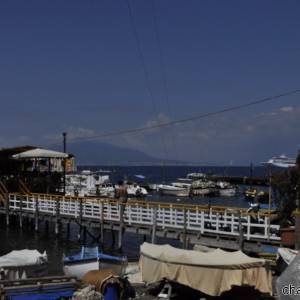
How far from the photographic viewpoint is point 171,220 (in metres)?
30.0

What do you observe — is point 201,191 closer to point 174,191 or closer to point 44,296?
point 174,191

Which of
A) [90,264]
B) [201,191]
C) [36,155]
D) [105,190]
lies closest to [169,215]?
[90,264]

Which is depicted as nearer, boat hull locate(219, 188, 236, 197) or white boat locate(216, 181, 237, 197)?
boat hull locate(219, 188, 236, 197)

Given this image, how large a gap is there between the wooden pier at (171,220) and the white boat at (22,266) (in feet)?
28.2

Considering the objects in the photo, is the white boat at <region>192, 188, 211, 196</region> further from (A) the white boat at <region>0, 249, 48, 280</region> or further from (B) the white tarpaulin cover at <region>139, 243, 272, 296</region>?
(B) the white tarpaulin cover at <region>139, 243, 272, 296</region>

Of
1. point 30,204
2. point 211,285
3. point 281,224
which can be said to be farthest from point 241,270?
point 30,204

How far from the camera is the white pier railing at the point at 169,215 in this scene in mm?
25812

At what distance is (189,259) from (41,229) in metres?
30.2

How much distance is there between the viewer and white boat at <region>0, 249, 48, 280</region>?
66.7 feet

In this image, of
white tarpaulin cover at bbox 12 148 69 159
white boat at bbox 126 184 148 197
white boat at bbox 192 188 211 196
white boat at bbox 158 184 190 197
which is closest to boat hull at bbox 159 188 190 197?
white boat at bbox 158 184 190 197

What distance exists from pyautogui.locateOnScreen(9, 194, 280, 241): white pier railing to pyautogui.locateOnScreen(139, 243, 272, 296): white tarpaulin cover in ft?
25.2

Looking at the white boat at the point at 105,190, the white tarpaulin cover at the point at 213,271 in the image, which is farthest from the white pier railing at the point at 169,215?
the white boat at the point at 105,190

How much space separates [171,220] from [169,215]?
36 cm

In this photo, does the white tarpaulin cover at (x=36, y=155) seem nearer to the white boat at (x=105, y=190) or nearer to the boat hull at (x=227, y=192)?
the white boat at (x=105, y=190)
